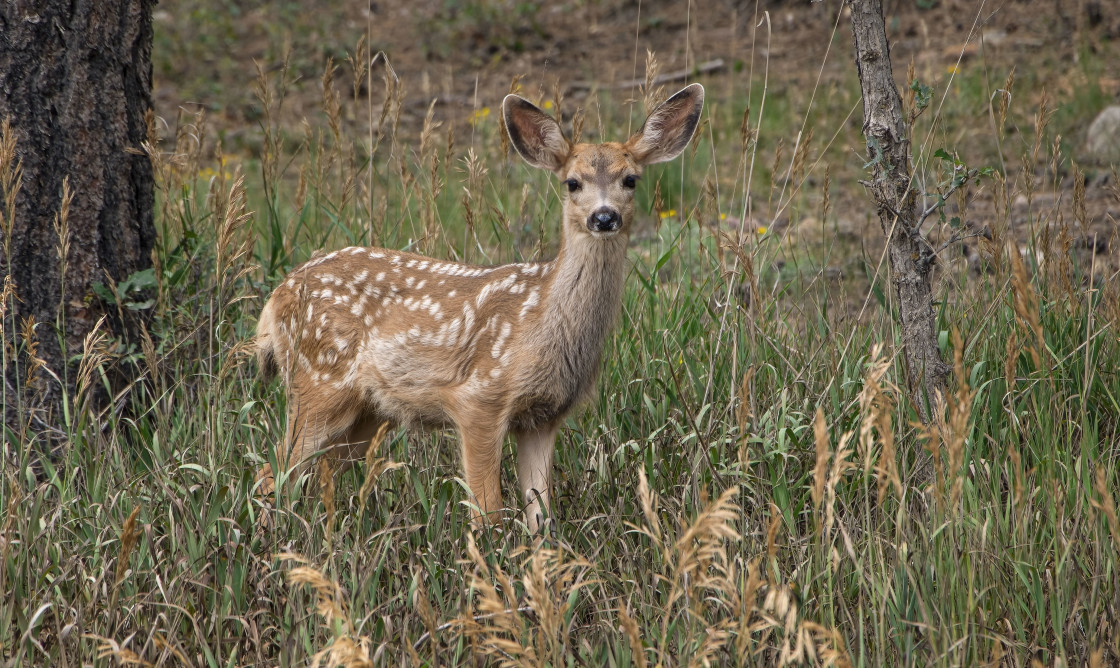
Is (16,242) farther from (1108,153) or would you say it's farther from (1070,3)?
(1070,3)

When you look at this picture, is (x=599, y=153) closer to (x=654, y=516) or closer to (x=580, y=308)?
(x=580, y=308)

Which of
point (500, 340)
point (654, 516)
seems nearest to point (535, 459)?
point (500, 340)

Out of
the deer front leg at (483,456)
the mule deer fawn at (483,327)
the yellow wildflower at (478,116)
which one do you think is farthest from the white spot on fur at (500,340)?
the yellow wildflower at (478,116)

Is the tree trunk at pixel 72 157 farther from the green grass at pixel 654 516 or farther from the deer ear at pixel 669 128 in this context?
the deer ear at pixel 669 128

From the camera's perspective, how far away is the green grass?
239 cm

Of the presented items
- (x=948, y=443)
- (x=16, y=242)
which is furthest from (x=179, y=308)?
(x=948, y=443)

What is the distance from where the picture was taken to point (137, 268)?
4.13 m

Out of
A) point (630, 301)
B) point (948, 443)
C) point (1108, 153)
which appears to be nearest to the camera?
point (948, 443)

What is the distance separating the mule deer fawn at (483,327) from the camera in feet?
12.1

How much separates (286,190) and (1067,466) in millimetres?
5760

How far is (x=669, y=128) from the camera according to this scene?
402 centimetres

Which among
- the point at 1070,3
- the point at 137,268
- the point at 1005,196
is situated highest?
the point at 1070,3

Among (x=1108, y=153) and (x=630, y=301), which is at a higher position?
(x=1108, y=153)

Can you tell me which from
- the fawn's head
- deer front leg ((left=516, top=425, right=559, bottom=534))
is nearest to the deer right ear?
the fawn's head
